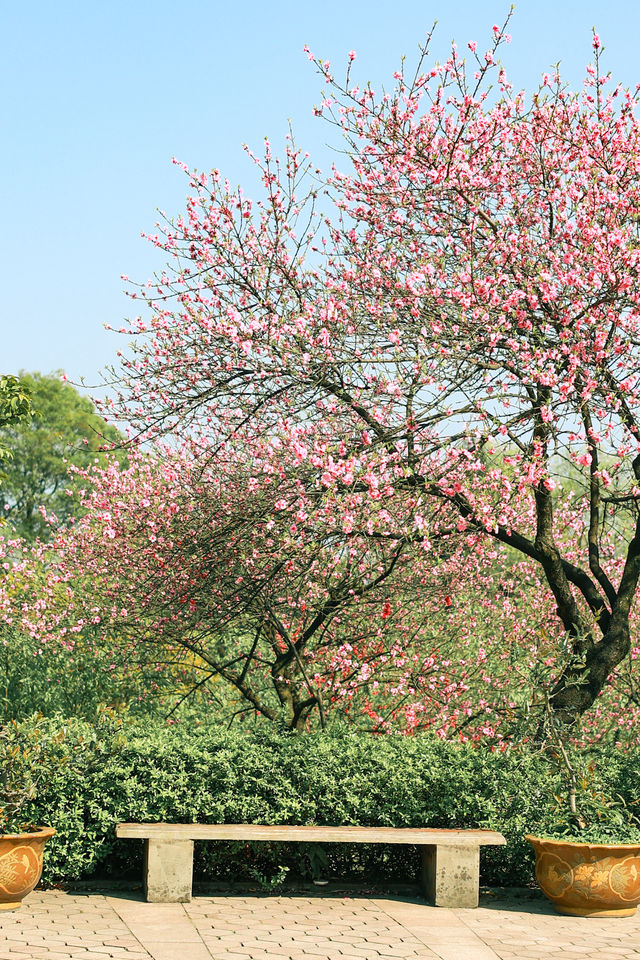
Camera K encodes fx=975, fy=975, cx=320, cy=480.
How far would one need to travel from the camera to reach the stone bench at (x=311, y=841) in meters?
6.78

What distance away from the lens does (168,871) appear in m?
6.78

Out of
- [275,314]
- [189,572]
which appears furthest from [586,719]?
[275,314]

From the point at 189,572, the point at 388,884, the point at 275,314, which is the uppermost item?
the point at 275,314

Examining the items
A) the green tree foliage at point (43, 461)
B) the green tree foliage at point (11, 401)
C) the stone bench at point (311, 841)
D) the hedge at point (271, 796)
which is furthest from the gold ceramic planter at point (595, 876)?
the green tree foliage at point (43, 461)

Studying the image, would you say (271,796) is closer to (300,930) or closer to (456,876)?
(300,930)

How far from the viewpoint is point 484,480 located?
8492 millimetres

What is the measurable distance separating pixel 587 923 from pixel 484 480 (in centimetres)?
357

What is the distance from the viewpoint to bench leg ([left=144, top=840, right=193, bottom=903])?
6.76m

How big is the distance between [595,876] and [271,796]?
2.37m

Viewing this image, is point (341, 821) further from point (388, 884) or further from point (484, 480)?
point (484, 480)

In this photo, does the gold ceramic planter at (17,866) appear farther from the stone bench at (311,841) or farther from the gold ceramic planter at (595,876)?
the gold ceramic planter at (595,876)

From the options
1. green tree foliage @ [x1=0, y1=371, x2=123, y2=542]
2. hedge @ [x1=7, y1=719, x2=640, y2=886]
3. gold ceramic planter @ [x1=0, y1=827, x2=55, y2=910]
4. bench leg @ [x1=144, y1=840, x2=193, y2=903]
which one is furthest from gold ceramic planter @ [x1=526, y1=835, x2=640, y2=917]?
green tree foliage @ [x1=0, y1=371, x2=123, y2=542]

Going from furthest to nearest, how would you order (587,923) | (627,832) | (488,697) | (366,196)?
(488,697)
(366,196)
(627,832)
(587,923)

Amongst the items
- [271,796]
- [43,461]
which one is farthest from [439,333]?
[43,461]
